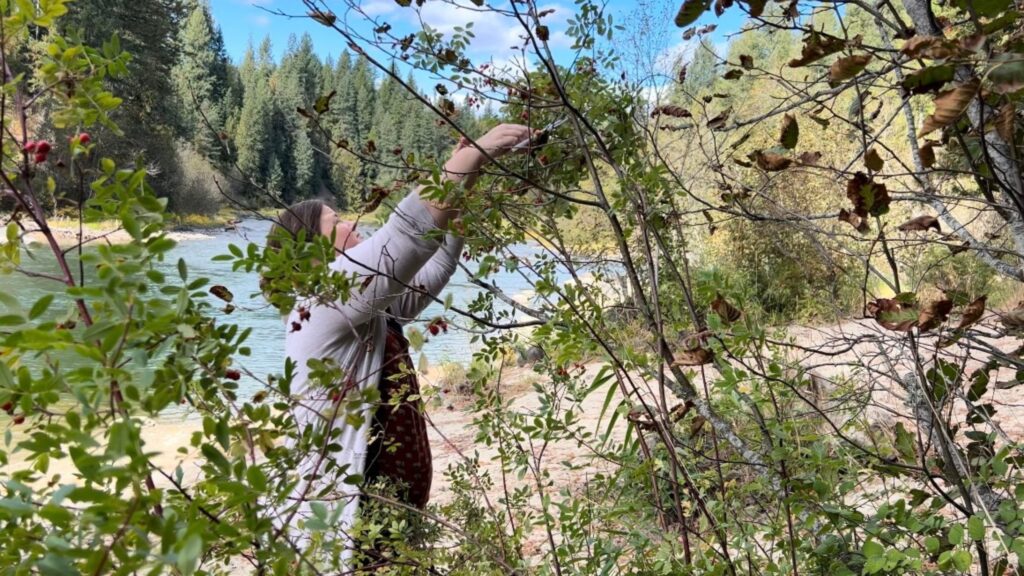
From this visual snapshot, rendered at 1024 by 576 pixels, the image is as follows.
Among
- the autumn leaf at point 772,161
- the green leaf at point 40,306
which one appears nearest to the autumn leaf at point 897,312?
the autumn leaf at point 772,161

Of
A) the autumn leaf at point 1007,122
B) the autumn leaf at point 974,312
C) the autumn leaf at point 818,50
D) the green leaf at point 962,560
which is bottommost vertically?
the green leaf at point 962,560

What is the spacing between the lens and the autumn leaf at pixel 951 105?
535 millimetres

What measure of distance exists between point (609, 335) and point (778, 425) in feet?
1.01

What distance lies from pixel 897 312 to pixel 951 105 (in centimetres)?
34

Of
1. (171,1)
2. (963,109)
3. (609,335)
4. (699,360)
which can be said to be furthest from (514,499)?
(171,1)

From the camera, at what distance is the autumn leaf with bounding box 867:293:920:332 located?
0.79 m

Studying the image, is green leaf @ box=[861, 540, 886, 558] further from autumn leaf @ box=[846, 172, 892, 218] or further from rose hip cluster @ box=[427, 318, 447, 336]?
rose hip cluster @ box=[427, 318, 447, 336]

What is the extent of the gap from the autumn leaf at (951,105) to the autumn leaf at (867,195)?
280 millimetres

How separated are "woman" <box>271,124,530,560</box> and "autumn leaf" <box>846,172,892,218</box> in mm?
543

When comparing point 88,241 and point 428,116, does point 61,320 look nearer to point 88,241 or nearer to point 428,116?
point 88,241

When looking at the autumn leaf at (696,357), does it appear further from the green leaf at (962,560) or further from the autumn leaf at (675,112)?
the autumn leaf at (675,112)

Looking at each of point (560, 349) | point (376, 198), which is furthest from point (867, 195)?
point (376, 198)

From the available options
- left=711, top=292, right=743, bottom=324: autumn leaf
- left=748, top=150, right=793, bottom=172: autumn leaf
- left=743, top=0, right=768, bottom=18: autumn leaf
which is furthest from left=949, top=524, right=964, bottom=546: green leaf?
left=743, top=0, right=768, bottom=18: autumn leaf

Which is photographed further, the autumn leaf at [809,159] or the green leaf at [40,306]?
the autumn leaf at [809,159]
